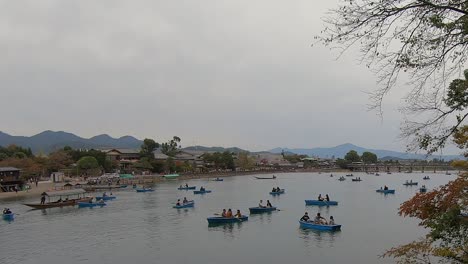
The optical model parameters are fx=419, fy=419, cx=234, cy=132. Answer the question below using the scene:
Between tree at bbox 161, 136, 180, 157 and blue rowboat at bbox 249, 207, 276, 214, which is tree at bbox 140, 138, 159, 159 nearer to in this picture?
tree at bbox 161, 136, 180, 157

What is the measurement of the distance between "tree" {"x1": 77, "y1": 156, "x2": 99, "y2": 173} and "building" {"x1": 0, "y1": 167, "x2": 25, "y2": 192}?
20587 mm

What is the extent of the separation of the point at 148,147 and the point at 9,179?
139ft

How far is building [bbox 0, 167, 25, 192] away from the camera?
60250mm

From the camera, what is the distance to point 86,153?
301 feet

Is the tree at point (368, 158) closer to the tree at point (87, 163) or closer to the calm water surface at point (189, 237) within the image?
the tree at point (87, 163)

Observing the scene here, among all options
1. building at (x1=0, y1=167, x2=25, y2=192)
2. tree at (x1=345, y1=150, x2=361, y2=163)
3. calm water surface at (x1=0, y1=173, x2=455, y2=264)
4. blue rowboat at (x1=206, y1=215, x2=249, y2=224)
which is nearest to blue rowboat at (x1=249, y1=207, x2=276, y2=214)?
calm water surface at (x1=0, y1=173, x2=455, y2=264)

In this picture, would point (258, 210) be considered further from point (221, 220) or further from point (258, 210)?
point (221, 220)

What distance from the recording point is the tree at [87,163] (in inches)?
3285

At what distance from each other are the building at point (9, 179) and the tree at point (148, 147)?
39697 mm

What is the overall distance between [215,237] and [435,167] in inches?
5939

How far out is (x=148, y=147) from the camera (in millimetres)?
101500

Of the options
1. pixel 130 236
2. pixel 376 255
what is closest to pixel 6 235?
pixel 130 236

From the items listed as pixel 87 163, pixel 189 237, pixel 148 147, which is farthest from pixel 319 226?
pixel 148 147

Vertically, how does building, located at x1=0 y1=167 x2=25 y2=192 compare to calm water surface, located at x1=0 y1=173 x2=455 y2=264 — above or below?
above
